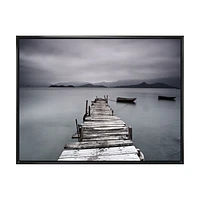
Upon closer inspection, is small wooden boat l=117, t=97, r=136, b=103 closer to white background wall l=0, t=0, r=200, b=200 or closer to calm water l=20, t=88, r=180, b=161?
calm water l=20, t=88, r=180, b=161

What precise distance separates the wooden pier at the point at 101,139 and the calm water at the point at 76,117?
5 centimetres

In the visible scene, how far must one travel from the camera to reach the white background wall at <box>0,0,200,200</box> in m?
1.40

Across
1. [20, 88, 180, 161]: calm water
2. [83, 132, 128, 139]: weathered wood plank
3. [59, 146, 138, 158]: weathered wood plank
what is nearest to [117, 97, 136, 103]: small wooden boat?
[20, 88, 180, 161]: calm water

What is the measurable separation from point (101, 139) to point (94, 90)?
1.24ft

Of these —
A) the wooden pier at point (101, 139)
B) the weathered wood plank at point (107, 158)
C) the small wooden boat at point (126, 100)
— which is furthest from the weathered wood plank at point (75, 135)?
the small wooden boat at point (126, 100)

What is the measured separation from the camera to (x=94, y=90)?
4.71ft

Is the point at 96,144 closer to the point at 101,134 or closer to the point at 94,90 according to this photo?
the point at 101,134

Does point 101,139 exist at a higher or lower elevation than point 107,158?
higher
